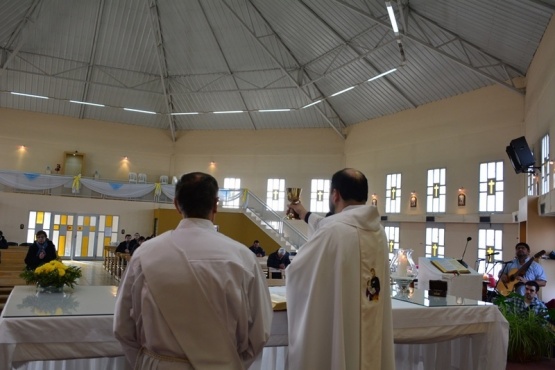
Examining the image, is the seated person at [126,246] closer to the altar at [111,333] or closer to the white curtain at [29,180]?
the white curtain at [29,180]

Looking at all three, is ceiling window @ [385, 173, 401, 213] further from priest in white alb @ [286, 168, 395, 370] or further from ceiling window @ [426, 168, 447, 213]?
priest in white alb @ [286, 168, 395, 370]

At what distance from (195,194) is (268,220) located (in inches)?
770

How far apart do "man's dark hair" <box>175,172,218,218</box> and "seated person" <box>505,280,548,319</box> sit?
16.9ft

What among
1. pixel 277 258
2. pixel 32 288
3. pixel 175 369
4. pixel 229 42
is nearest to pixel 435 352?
pixel 175 369

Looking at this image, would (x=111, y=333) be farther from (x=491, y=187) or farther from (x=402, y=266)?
(x=491, y=187)

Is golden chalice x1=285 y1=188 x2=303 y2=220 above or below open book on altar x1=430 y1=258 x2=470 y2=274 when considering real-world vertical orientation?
above

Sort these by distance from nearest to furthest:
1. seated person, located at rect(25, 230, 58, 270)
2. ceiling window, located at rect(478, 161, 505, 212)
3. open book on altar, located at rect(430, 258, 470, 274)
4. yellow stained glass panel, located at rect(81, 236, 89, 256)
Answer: open book on altar, located at rect(430, 258, 470, 274) < seated person, located at rect(25, 230, 58, 270) < ceiling window, located at rect(478, 161, 505, 212) < yellow stained glass panel, located at rect(81, 236, 89, 256)

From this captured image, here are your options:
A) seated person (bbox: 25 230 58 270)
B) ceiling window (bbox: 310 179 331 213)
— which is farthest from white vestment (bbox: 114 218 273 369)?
ceiling window (bbox: 310 179 331 213)

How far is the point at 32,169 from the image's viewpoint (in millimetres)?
24500

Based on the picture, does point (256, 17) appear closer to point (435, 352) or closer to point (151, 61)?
point (151, 61)

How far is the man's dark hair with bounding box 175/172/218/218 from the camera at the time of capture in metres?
2.44

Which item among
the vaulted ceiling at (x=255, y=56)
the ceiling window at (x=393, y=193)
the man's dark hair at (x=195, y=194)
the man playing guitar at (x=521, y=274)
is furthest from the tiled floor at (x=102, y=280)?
the ceiling window at (x=393, y=193)

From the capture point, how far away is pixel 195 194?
245 cm

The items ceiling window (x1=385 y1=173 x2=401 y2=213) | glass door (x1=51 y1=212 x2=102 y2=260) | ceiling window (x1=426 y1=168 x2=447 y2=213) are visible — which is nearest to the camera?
ceiling window (x1=426 y1=168 x2=447 y2=213)
